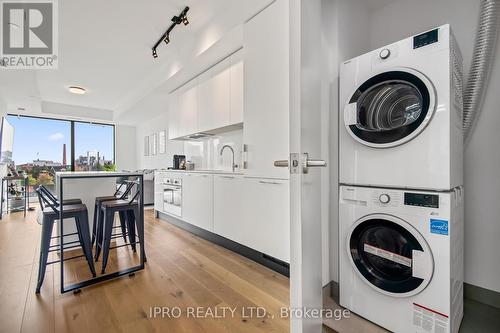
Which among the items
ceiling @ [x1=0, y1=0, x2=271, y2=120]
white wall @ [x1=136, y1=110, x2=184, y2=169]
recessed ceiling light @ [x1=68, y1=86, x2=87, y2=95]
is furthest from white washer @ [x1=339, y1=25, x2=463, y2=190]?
recessed ceiling light @ [x1=68, y1=86, x2=87, y2=95]

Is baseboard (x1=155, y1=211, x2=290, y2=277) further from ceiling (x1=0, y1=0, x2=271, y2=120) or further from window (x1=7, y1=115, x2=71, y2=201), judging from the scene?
window (x1=7, y1=115, x2=71, y2=201)

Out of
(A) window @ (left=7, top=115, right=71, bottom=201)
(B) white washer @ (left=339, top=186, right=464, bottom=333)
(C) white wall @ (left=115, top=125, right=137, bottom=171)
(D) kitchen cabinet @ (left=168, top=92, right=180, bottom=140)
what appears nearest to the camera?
(B) white washer @ (left=339, top=186, right=464, bottom=333)

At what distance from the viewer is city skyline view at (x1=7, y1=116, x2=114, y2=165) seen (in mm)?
5863

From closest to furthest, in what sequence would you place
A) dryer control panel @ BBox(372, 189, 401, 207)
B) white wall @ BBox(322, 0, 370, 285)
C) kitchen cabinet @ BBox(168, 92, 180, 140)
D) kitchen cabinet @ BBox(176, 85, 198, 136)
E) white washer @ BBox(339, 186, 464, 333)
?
white washer @ BBox(339, 186, 464, 333)
dryer control panel @ BBox(372, 189, 401, 207)
white wall @ BBox(322, 0, 370, 285)
kitchen cabinet @ BBox(176, 85, 198, 136)
kitchen cabinet @ BBox(168, 92, 180, 140)

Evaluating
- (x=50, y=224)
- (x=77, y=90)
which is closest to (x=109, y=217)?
(x=50, y=224)

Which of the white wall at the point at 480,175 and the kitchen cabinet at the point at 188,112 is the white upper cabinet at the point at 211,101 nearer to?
the kitchen cabinet at the point at 188,112

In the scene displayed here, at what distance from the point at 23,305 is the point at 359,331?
2276mm

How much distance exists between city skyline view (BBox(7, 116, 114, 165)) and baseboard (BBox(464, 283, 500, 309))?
8.29 m

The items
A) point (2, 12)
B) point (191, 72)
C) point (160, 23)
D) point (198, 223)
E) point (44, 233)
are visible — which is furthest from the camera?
point (191, 72)

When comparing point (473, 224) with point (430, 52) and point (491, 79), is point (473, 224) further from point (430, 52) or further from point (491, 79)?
point (430, 52)

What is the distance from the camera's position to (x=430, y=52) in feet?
3.89

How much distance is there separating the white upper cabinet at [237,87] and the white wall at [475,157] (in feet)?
4.04

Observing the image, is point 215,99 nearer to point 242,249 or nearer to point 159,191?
point 242,249

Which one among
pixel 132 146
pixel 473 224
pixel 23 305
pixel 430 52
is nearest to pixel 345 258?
pixel 473 224
